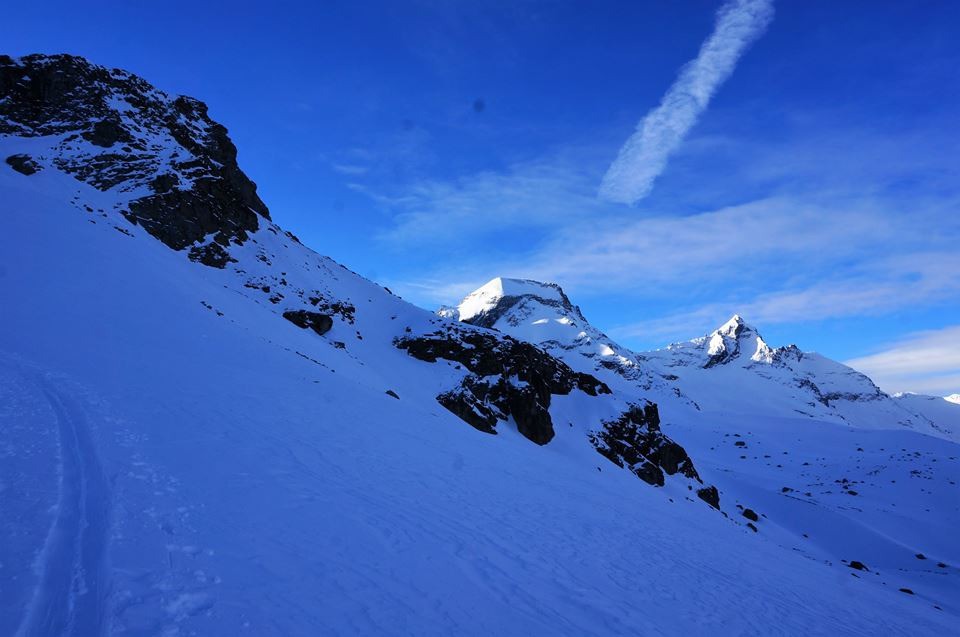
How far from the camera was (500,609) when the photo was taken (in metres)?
7.29

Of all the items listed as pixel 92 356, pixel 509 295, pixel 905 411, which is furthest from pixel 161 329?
pixel 905 411

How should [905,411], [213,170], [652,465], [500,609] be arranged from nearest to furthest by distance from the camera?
1. [500,609]
2. [652,465]
3. [213,170]
4. [905,411]

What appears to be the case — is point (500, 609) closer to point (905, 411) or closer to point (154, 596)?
point (154, 596)

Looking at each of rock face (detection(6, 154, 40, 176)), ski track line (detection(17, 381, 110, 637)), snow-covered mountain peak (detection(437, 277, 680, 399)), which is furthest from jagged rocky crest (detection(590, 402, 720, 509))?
snow-covered mountain peak (detection(437, 277, 680, 399))

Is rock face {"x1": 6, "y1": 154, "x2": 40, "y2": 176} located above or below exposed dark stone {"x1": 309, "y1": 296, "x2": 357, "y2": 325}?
above

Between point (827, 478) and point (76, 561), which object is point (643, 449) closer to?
point (827, 478)

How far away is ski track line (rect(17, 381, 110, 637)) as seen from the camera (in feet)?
14.8

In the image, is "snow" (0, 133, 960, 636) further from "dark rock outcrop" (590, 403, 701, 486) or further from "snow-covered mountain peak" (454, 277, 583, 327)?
"snow-covered mountain peak" (454, 277, 583, 327)

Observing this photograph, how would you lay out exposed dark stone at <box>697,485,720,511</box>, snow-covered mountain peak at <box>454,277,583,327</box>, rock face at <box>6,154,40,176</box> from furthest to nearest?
snow-covered mountain peak at <box>454,277,583,327</box> → exposed dark stone at <box>697,485,720,511</box> → rock face at <box>6,154,40,176</box>

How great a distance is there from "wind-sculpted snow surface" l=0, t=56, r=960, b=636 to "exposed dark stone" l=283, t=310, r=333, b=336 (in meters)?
8.73

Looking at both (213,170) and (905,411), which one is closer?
(213,170)

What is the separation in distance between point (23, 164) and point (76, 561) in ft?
161

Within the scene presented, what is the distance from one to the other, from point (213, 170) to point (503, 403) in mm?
42797

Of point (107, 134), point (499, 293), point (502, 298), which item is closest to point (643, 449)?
point (107, 134)
